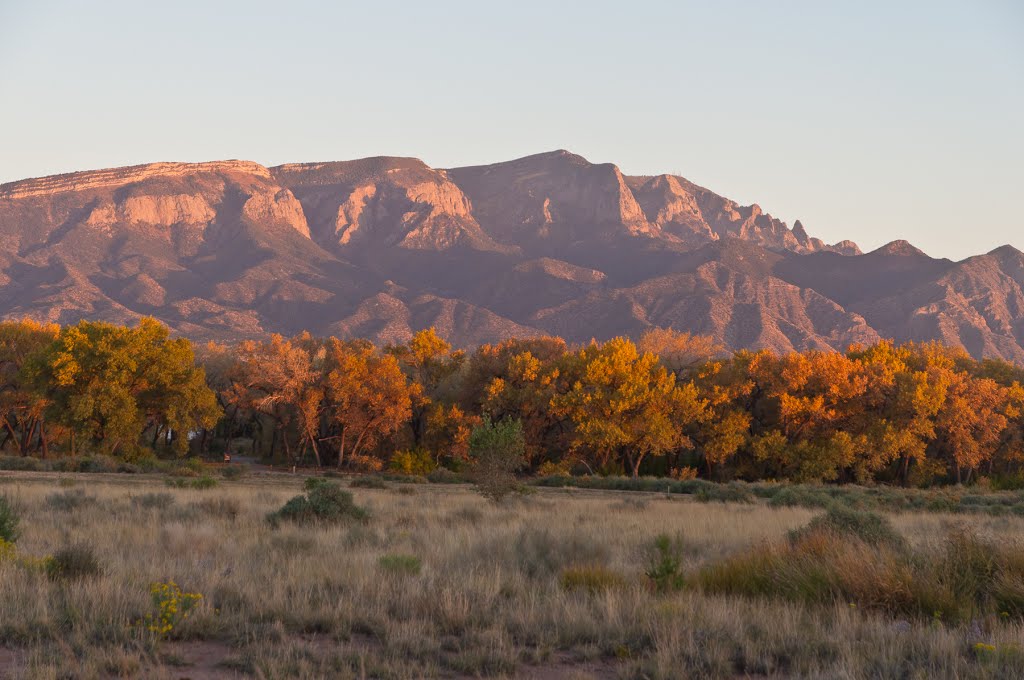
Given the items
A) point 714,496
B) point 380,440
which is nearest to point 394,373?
point 380,440

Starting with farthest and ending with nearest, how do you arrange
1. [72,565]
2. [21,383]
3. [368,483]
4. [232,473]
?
[21,383], [232,473], [368,483], [72,565]

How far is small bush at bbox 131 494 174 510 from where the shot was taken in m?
21.0

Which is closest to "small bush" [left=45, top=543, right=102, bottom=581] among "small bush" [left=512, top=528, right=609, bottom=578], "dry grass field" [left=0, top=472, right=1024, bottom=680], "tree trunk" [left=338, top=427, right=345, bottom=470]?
"dry grass field" [left=0, top=472, right=1024, bottom=680]

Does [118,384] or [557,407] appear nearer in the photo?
[118,384]

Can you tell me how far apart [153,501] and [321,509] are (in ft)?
18.4

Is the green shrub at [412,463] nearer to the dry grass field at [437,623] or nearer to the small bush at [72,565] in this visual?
the dry grass field at [437,623]

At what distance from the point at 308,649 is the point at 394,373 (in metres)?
51.0

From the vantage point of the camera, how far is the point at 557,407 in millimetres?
55188

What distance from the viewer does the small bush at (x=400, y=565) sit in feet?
38.4

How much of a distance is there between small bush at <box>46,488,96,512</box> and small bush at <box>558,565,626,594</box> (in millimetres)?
13042

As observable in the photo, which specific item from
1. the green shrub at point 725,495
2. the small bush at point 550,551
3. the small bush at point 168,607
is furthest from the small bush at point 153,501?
the green shrub at point 725,495

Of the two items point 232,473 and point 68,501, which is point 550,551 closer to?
point 68,501

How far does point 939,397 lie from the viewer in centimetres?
5512

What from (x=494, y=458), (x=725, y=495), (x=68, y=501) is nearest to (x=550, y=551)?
(x=68, y=501)
